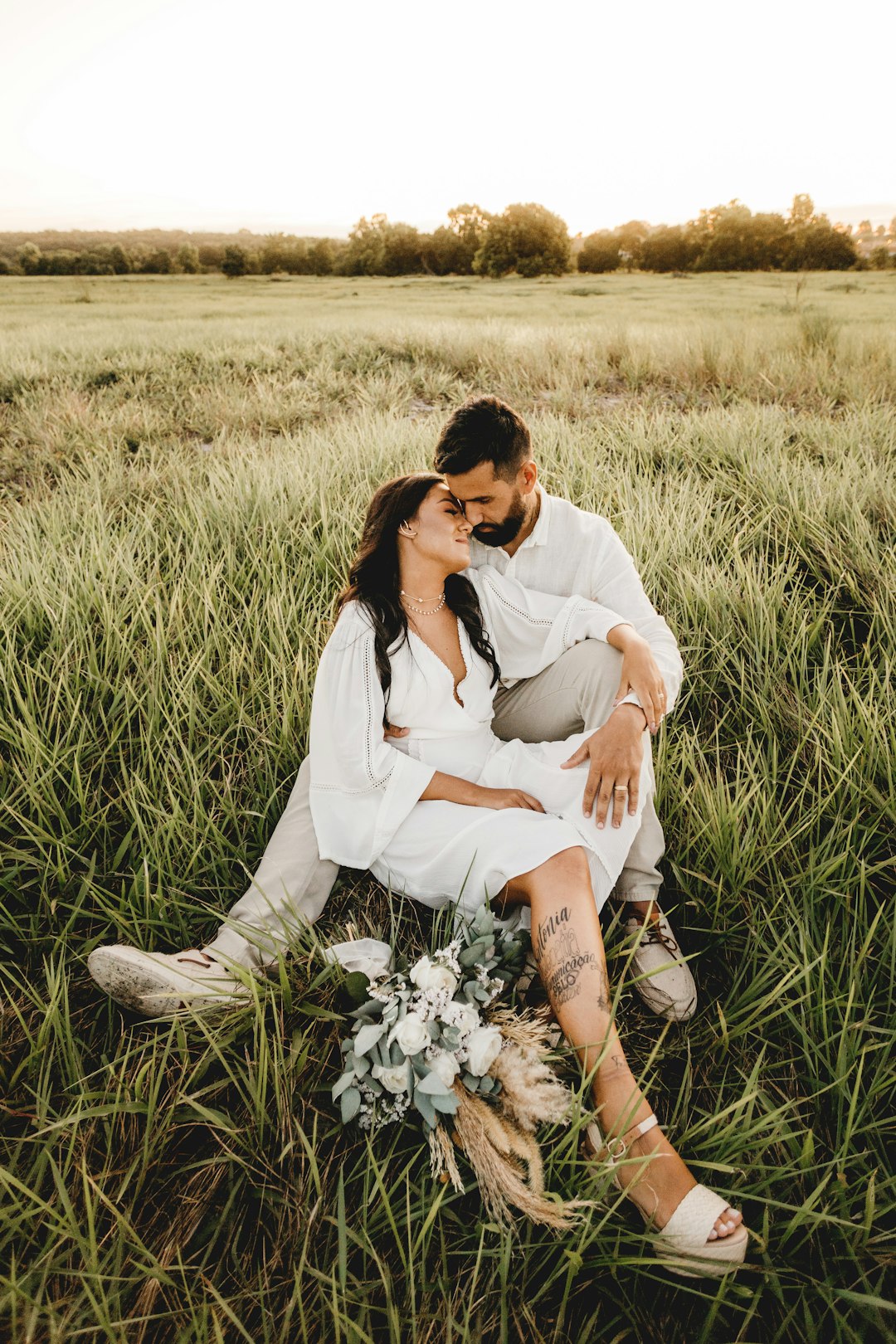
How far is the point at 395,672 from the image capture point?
82.5 inches

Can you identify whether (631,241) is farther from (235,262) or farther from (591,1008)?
(591,1008)

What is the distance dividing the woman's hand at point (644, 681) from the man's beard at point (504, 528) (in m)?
0.58

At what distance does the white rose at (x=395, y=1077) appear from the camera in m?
1.40

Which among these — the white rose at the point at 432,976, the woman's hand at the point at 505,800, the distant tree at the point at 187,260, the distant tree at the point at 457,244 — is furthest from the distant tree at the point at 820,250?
the white rose at the point at 432,976

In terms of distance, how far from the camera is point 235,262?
4722 centimetres

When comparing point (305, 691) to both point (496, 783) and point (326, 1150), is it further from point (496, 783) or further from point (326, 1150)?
point (326, 1150)

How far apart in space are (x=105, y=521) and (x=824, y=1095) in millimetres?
3878

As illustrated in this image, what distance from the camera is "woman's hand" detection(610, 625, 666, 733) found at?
2.04 meters

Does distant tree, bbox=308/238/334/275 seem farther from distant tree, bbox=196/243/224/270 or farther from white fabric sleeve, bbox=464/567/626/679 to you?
white fabric sleeve, bbox=464/567/626/679

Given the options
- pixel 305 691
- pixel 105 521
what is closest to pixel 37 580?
pixel 105 521

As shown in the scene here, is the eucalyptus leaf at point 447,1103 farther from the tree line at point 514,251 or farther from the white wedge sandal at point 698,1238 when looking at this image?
the tree line at point 514,251

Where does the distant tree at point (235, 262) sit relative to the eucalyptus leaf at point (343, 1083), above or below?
above

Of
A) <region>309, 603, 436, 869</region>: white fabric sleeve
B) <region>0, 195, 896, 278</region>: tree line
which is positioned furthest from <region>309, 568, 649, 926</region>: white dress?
<region>0, 195, 896, 278</region>: tree line

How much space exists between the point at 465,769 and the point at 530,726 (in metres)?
0.40
